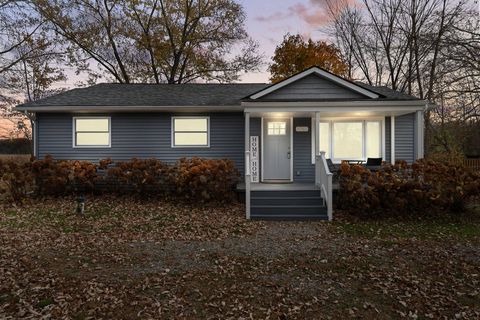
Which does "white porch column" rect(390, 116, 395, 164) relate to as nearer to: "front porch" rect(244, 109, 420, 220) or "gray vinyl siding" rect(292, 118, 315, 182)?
"front porch" rect(244, 109, 420, 220)

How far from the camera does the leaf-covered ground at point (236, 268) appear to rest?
4078 mm

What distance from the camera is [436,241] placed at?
6.84 m

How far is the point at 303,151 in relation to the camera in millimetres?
12141

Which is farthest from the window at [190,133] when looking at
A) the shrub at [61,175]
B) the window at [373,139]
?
the window at [373,139]

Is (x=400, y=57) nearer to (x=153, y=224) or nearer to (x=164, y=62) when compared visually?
(x=164, y=62)

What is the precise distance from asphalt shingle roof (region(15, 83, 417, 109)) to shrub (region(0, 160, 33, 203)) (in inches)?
96.1

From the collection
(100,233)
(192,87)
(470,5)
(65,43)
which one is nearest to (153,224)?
(100,233)

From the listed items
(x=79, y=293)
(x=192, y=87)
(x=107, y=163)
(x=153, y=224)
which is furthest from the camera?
(x=192, y=87)

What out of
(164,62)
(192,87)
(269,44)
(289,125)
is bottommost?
(289,125)

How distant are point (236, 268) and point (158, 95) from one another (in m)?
9.57

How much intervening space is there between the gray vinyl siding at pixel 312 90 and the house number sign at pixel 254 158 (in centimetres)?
180

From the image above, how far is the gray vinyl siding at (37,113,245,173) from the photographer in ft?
40.3

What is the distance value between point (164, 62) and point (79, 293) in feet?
71.5

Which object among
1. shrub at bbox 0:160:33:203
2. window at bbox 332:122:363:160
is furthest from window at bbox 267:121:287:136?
shrub at bbox 0:160:33:203
